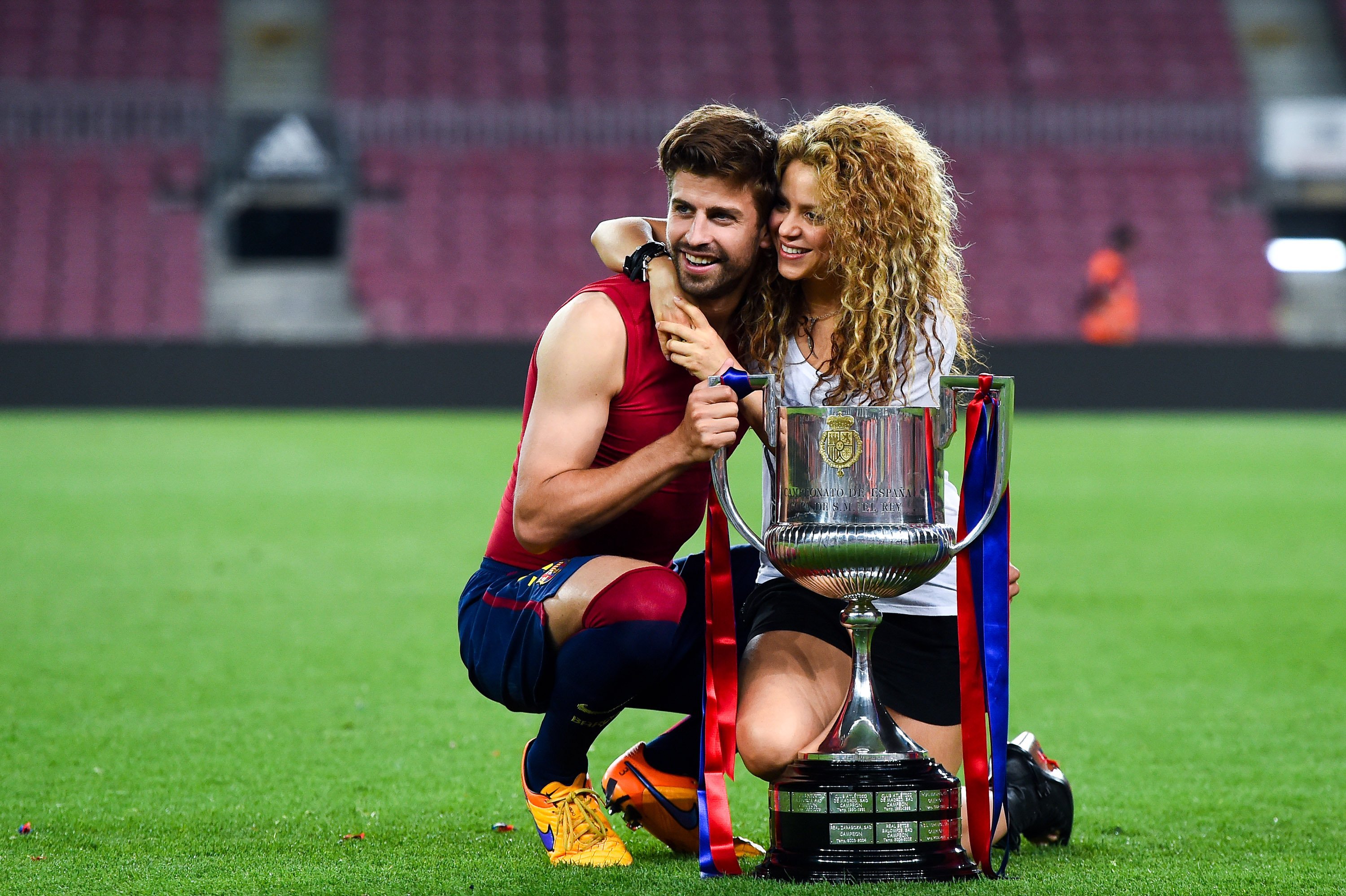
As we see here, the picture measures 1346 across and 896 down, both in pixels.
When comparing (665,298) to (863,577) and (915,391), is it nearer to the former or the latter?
(915,391)

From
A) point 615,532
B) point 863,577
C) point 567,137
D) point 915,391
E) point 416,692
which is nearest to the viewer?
point 863,577

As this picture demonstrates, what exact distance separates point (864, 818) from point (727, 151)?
1183mm

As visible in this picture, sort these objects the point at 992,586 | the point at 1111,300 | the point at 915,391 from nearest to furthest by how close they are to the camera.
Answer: the point at 992,586 → the point at 915,391 → the point at 1111,300

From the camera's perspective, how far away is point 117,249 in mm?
18922

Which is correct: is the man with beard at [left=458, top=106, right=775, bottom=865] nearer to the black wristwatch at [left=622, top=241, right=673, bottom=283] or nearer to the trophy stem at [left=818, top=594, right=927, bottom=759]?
the black wristwatch at [left=622, top=241, right=673, bottom=283]

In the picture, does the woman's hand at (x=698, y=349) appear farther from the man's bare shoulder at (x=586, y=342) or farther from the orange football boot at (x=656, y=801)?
the orange football boot at (x=656, y=801)

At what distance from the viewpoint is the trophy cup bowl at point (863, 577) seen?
96.5 inches

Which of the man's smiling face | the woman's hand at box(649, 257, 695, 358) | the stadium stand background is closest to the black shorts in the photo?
the woman's hand at box(649, 257, 695, 358)

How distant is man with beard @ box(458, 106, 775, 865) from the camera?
2678mm

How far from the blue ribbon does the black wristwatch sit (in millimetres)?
727

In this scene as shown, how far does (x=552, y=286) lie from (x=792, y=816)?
16.6 m

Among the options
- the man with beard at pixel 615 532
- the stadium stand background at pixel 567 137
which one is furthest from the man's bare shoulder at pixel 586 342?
the stadium stand background at pixel 567 137

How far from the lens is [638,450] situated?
9.27 ft

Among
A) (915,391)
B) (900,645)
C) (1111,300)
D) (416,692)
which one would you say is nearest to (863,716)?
(900,645)
